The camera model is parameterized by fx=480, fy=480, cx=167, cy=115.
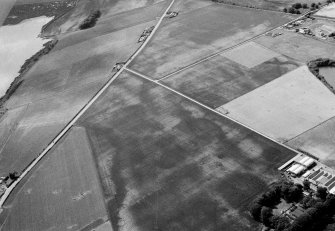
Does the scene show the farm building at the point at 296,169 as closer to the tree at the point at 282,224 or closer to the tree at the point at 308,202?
the tree at the point at 308,202

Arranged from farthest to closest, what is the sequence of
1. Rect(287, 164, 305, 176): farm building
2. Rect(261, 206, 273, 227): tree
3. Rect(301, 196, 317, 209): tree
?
1. Rect(287, 164, 305, 176): farm building
2. Rect(301, 196, 317, 209): tree
3. Rect(261, 206, 273, 227): tree

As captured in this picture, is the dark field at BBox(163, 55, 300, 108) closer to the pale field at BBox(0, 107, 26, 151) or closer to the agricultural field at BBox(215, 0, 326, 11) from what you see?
the agricultural field at BBox(215, 0, 326, 11)

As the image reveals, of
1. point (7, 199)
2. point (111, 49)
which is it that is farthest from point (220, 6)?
point (7, 199)

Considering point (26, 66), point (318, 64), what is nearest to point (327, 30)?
point (318, 64)

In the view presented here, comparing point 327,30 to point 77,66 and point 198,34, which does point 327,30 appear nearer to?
point 198,34

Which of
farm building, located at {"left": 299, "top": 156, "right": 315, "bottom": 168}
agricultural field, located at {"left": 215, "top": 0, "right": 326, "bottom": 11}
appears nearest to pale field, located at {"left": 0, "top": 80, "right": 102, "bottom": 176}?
farm building, located at {"left": 299, "top": 156, "right": 315, "bottom": 168}
